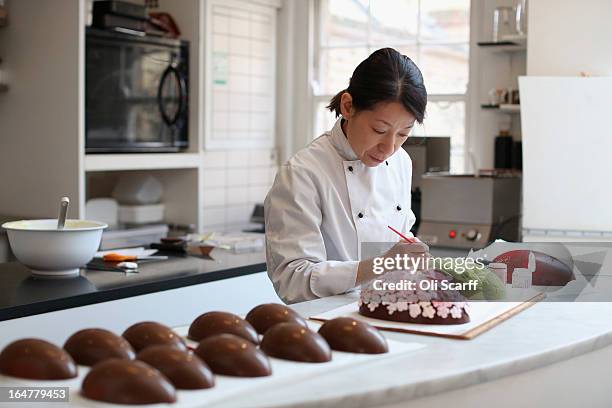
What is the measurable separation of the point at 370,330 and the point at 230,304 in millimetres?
1635

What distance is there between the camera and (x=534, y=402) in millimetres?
1678

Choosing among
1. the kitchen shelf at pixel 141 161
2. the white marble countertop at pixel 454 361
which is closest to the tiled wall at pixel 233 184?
the kitchen shelf at pixel 141 161

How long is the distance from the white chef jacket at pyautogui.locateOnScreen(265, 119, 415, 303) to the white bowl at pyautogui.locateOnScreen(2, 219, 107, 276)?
2.59 ft

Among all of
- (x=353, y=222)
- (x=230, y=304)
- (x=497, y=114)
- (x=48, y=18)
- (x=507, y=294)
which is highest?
(x=48, y=18)

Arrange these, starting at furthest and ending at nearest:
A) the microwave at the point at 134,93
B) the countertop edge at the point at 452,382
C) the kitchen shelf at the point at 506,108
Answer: the kitchen shelf at the point at 506,108 → the microwave at the point at 134,93 → the countertop edge at the point at 452,382

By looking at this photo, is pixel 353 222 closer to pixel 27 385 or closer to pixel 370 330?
pixel 370 330

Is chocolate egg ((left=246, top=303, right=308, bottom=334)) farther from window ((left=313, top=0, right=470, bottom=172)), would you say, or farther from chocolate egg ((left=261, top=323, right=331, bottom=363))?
window ((left=313, top=0, right=470, bottom=172))

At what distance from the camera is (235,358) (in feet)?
4.52

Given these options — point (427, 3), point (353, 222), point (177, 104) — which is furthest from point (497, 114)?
point (353, 222)

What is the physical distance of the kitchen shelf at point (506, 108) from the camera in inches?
179

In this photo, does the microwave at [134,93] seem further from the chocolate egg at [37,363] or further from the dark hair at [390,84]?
the chocolate egg at [37,363]

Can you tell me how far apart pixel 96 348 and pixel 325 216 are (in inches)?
38.0

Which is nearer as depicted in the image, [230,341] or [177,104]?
[230,341]

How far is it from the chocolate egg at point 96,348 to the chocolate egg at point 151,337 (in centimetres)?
5
